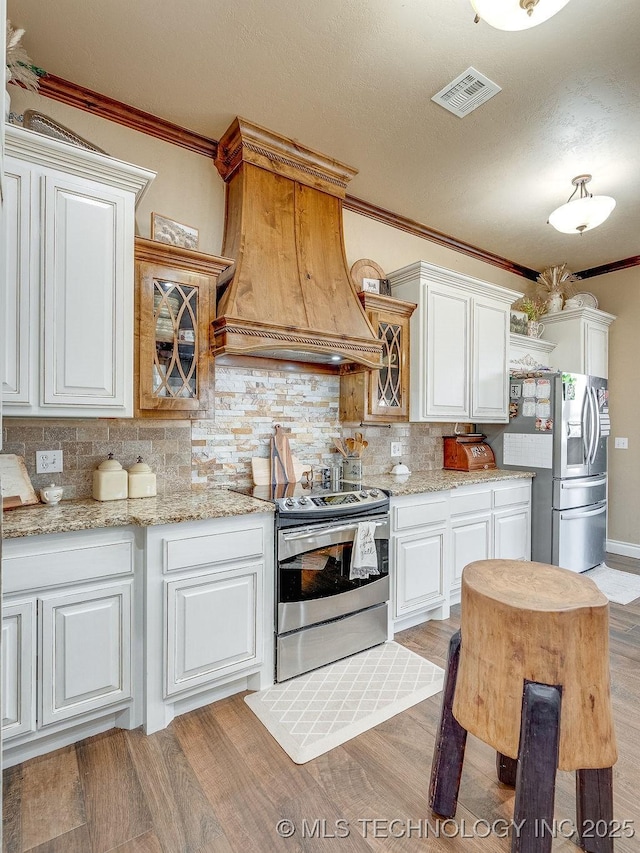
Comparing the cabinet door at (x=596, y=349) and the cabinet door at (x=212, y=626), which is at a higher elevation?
the cabinet door at (x=596, y=349)

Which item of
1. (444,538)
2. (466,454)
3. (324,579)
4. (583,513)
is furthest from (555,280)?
(324,579)

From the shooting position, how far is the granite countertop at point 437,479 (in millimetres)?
2859

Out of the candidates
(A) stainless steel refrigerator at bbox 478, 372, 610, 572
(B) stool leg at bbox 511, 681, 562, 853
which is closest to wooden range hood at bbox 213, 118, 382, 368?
(A) stainless steel refrigerator at bbox 478, 372, 610, 572

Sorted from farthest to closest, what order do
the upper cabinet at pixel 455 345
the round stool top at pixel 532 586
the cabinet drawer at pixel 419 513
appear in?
the upper cabinet at pixel 455 345
the cabinet drawer at pixel 419 513
the round stool top at pixel 532 586

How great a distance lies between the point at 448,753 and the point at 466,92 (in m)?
2.85

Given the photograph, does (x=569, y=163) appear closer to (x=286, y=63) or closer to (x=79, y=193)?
(x=286, y=63)

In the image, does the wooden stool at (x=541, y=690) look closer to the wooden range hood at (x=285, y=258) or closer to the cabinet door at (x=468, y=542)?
the wooden range hood at (x=285, y=258)

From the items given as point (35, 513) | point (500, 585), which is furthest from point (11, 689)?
point (500, 585)

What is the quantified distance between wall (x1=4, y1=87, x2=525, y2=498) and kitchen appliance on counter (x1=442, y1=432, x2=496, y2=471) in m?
0.51

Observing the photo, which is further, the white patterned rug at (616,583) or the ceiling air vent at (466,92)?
the white patterned rug at (616,583)

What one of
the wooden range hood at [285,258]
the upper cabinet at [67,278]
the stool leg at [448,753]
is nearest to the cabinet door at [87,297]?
the upper cabinet at [67,278]

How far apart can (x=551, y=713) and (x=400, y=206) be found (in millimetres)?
3254

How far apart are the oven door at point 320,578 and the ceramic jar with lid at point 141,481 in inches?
27.3

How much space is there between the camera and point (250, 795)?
5.42 feet
